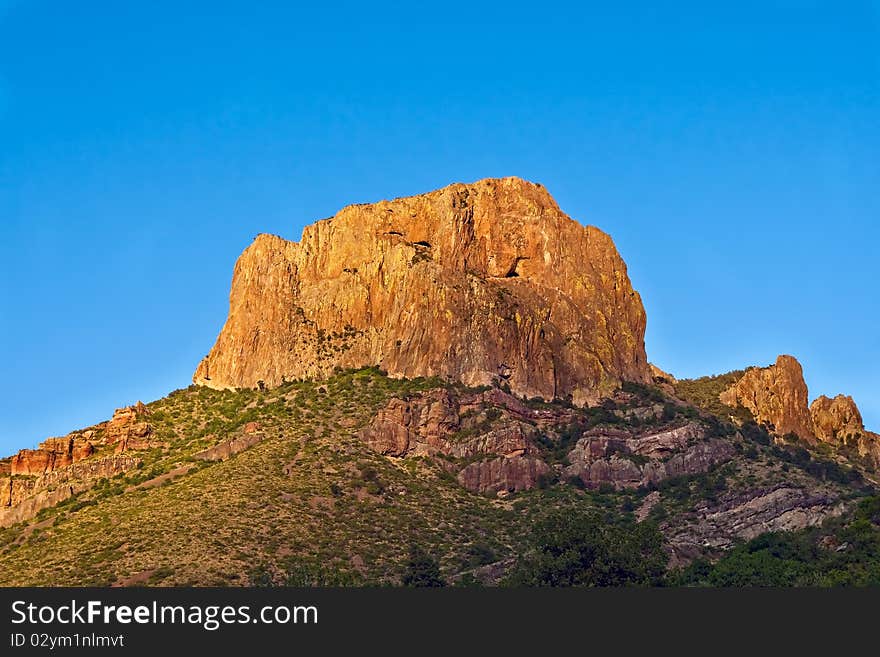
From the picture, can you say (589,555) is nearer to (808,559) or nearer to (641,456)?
(808,559)

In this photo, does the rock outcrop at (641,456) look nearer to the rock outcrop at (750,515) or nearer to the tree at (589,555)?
the rock outcrop at (750,515)

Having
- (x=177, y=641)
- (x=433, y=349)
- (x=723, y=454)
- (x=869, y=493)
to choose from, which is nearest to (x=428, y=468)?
(x=433, y=349)

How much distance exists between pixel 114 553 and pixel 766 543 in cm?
5844

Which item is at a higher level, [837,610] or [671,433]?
[671,433]

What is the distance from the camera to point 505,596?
110875 millimetres

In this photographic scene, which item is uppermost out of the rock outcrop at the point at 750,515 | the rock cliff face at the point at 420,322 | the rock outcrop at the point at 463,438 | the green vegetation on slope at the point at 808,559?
the rock cliff face at the point at 420,322

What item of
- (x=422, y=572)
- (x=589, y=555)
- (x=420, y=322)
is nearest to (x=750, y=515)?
(x=589, y=555)

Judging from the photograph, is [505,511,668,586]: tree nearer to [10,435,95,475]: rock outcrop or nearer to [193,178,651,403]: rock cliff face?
[193,178,651,403]: rock cliff face

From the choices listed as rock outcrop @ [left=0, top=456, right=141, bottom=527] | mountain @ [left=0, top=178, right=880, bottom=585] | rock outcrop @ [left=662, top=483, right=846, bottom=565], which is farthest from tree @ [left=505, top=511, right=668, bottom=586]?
rock outcrop @ [left=0, top=456, right=141, bottom=527]

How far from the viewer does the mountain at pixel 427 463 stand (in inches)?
6019

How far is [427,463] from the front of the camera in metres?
177

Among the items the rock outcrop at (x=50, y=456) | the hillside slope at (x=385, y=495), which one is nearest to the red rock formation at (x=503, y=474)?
the hillside slope at (x=385, y=495)

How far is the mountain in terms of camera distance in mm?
152875

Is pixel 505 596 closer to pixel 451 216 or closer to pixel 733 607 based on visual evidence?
pixel 733 607
